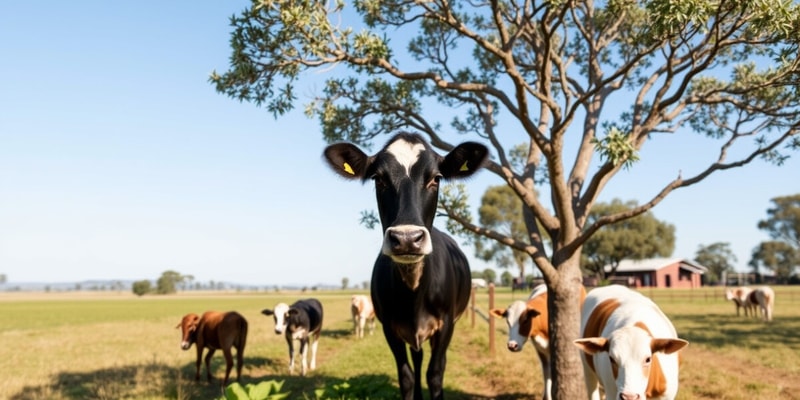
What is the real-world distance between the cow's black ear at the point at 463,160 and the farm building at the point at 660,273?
77.5 metres

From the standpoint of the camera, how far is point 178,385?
29.3 feet

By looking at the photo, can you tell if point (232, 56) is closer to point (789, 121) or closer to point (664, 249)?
point (789, 121)

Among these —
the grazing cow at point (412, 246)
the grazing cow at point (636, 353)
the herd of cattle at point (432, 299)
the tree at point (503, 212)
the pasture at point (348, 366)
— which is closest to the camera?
the grazing cow at point (412, 246)

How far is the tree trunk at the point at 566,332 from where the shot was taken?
810 cm

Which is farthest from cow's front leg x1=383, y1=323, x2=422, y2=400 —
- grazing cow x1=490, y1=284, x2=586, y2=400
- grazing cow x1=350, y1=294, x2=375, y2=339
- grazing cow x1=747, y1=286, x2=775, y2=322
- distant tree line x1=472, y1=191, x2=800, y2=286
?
distant tree line x1=472, y1=191, x2=800, y2=286

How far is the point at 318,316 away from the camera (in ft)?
51.8

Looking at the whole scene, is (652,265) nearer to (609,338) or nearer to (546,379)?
(546,379)

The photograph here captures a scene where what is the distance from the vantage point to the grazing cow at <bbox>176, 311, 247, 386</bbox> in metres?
11.9

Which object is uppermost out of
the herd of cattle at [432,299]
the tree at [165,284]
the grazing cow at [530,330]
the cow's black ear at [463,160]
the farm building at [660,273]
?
the cow's black ear at [463,160]

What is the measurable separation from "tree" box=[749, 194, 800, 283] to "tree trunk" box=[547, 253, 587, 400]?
3990 inches

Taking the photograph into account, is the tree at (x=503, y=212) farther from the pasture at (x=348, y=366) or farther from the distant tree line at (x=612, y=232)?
the pasture at (x=348, y=366)

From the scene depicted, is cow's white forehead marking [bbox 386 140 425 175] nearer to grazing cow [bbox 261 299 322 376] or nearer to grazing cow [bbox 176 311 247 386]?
grazing cow [bbox 176 311 247 386]

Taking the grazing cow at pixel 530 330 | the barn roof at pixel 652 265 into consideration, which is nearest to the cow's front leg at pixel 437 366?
the grazing cow at pixel 530 330

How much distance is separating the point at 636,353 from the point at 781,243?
128726mm
